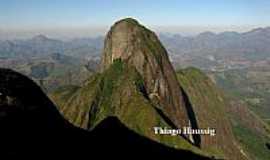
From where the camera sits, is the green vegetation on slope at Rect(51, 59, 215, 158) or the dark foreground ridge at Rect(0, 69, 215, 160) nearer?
the dark foreground ridge at Rect(0, 69, 215, 160)

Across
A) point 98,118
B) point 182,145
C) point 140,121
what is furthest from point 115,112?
point 182,145

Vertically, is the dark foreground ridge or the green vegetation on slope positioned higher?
the dark foreground ridge

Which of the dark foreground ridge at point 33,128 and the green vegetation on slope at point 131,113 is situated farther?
the green vegetation on slope at point 131,113

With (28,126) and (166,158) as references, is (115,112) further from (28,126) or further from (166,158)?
(28,126)

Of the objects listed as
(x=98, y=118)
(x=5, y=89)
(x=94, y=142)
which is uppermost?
(x=5, y=89)

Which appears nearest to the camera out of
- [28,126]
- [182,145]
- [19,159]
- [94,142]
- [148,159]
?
[19,159]

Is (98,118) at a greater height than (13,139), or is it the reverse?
(13,139)

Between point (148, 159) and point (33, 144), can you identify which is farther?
point (148, 159)

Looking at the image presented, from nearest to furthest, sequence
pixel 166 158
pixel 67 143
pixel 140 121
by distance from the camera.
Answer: pixel 67 143 < pixel 166 158 < pixel 140 121

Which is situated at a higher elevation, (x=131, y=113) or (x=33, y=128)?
(x=33, y=128)

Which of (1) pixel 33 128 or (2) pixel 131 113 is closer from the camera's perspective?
(1) pixel 33 128

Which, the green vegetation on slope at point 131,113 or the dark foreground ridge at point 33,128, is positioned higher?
the dark foreground ridge at point 33,128
